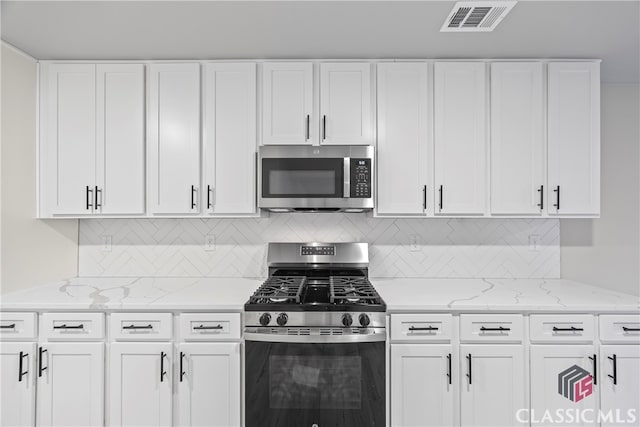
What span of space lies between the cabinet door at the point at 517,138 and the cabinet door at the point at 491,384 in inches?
35.7

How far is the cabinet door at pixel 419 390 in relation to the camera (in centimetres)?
206

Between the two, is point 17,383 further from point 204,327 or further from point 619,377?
point 619,377

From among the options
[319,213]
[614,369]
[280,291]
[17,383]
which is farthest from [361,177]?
[17,383]

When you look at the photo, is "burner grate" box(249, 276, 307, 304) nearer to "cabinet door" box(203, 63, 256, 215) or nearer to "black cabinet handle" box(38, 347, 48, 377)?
"cabinet door" box(203, 63, 256, 215)

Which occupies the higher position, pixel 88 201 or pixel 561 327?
pixel 88 201

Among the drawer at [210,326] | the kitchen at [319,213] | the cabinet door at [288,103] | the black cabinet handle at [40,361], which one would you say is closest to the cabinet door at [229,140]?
the kitchen at [319,213]

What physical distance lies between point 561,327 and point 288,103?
207 centimetres

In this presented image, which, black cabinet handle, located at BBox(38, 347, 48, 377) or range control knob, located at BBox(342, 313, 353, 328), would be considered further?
black cabinet handle, located at BBox(38, 347, 48, 377)

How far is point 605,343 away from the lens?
2070 millimetres

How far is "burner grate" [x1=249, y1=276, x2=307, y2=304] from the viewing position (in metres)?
2.06

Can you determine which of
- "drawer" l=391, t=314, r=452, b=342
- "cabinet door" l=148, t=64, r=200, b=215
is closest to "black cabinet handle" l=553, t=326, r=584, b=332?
"drawer" l=391, t=314, r=452, b=342

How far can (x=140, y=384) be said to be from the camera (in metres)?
2.10

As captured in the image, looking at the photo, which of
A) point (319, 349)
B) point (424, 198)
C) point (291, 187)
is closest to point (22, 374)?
point (319, 349)

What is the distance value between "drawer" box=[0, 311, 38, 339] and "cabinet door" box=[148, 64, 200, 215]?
0.88 meters
